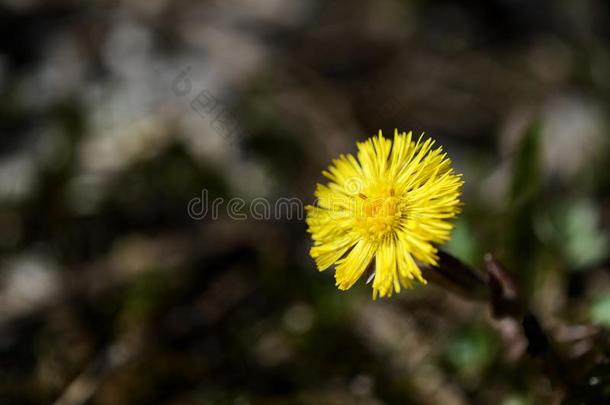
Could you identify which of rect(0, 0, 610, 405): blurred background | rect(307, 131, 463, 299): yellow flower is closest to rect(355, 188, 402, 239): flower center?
rect(307, 131, 463, 299): yellow flower

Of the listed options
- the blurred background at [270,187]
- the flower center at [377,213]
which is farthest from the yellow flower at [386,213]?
the blurred background at [270,187]

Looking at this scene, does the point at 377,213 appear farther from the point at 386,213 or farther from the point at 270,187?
the point at 270,187

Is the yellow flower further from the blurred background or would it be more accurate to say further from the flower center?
the blurred background

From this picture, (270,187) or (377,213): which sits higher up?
(270,187)

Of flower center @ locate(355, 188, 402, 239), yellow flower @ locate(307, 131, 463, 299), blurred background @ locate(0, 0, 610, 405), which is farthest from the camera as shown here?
blurred background @ locate(0, 0, 610, 405)

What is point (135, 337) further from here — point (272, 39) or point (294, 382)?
point (272, 39)

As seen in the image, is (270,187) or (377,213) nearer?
(377,213)

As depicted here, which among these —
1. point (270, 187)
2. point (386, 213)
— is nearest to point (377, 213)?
point (386, 213)

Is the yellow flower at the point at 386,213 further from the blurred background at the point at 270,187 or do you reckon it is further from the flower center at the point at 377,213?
the blurred background at the point at 270,187
